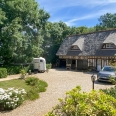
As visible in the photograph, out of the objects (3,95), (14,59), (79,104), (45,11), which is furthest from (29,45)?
(79,104)

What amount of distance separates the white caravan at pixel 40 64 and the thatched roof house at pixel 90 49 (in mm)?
6719

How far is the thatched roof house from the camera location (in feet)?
82.7

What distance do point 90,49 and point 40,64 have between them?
8.84m

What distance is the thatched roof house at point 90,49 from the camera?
2520cm

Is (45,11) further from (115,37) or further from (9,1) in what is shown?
(115,37)

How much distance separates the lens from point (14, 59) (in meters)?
24.4

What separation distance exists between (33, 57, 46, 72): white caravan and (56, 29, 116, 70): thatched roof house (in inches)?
265

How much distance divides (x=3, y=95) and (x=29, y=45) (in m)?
14.9

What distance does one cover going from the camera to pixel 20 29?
76.2 feet

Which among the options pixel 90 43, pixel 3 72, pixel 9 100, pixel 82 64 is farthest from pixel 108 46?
pixel 9 100

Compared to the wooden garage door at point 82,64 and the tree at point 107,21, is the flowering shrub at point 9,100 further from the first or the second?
the tree at point 107,21

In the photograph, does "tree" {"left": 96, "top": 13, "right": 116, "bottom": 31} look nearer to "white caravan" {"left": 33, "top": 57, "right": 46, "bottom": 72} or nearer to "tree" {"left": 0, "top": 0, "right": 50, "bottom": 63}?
"tree" {"left": 0, "top": 0, "right": 50, "bottom": 63}

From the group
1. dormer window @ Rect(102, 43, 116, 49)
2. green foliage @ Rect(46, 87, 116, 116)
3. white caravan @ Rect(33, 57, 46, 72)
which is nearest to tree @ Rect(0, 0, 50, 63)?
white caravan @ Rect(33, 57, 46, 72)

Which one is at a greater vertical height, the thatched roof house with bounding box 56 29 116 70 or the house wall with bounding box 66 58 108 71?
the thatched roof house with bounding box 56 29 116 70
